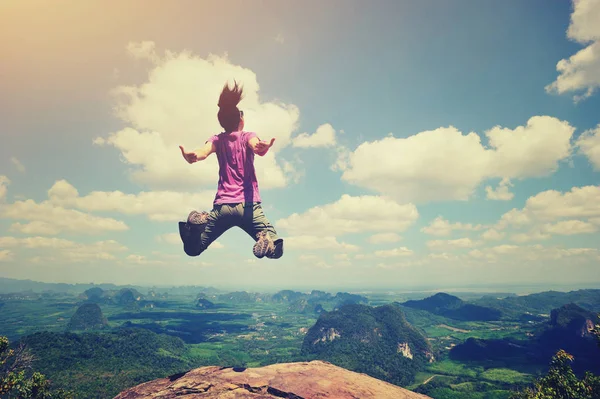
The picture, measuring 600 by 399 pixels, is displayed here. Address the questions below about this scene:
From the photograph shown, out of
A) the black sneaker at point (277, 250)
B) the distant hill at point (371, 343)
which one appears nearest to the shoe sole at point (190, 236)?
the black sneaker at point (277, 250)

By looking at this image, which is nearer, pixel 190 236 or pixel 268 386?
pixel 190 236

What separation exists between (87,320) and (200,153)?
22987cm

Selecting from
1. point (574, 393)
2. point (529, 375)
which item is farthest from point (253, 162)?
point (529, 375)

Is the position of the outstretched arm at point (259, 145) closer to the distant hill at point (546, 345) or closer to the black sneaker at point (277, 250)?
the black sneaker at point (277, 250)

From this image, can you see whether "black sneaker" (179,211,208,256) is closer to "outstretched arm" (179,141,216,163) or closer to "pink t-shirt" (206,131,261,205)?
"pink t-shirt" (206,131,261,205)

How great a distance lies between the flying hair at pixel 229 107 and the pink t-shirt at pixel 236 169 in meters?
0.24

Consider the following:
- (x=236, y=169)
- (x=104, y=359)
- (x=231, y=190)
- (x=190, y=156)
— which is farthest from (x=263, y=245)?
(x=104, y=359)

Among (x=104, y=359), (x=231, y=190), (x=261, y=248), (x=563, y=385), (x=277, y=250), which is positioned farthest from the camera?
(x=104, y=359)

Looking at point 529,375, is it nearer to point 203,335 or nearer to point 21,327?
point 203,335

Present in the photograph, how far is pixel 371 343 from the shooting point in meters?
141

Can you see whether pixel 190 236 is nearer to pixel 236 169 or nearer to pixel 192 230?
pixel 192 230

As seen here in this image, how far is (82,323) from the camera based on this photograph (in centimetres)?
17800

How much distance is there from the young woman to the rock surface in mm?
3229

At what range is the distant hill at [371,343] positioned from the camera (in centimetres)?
11506
